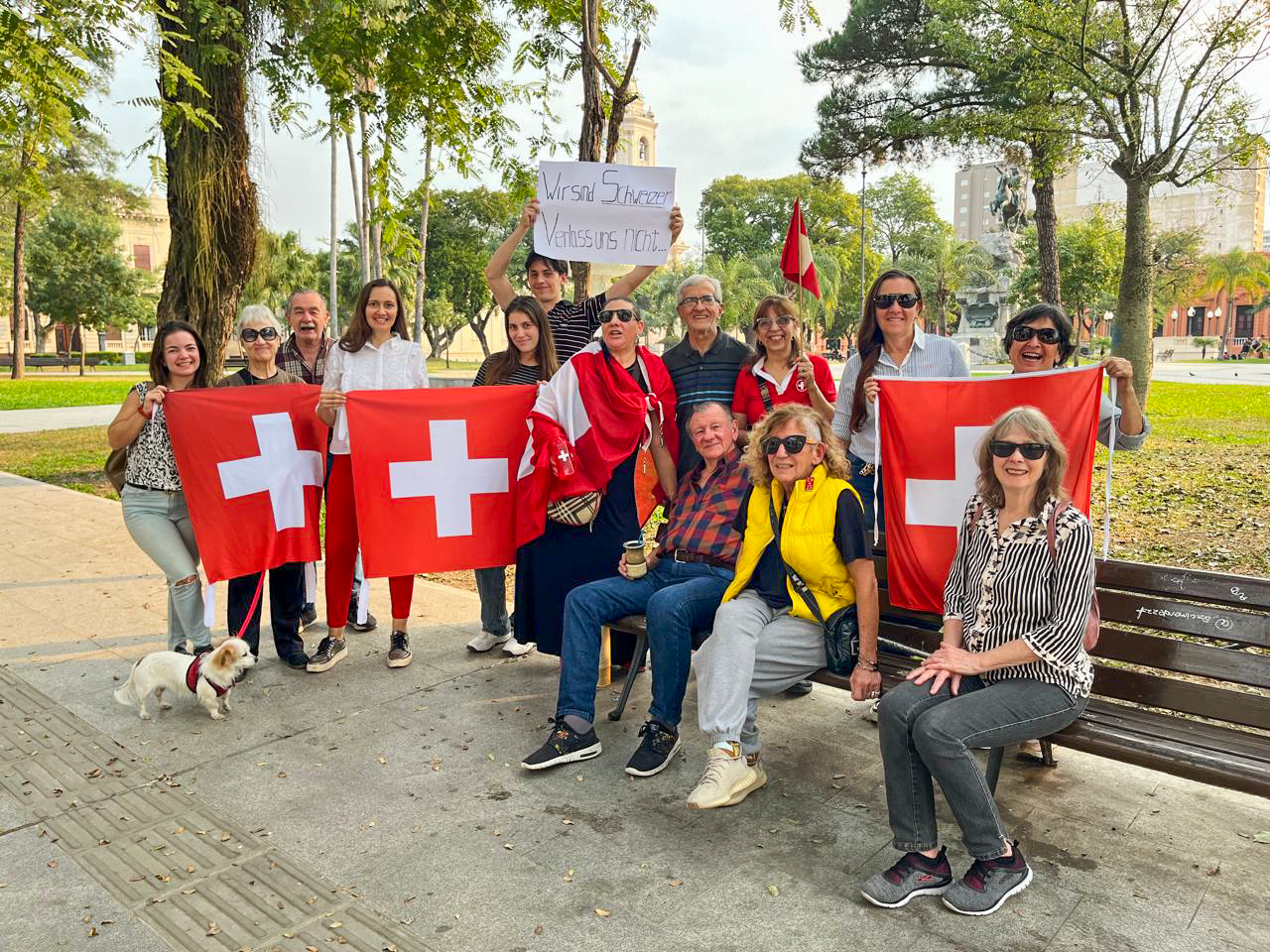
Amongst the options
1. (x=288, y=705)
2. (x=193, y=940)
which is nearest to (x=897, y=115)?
(x=288, y=705)

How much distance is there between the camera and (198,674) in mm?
4262

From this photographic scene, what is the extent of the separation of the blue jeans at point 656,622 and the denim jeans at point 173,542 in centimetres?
209

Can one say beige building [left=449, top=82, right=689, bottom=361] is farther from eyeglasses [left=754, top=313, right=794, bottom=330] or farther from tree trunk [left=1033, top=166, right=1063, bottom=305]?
eyeglasses [left=754, top=313, right=794, bottom=330]

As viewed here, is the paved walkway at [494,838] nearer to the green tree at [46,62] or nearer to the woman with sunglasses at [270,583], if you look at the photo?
the woman with sunglasses at [270,583]

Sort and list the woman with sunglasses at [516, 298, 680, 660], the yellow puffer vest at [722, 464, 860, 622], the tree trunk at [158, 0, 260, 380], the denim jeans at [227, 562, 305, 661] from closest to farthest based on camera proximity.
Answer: the yellow puffer vest at [722, 464, 860, 622], the woman with sunglasses at [516, 298, 680, 660], the denim jeans at [227, 562, 305, 661], the tree trunk at [158, 0, 260, 380]

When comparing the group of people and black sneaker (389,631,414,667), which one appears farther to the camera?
black sneaker (389,631,414,667)

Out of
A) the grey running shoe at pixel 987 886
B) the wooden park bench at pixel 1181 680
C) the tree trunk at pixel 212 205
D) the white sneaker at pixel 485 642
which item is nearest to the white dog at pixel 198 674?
the white sneaker at pixel 485 642

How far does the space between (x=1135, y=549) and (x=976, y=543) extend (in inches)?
175

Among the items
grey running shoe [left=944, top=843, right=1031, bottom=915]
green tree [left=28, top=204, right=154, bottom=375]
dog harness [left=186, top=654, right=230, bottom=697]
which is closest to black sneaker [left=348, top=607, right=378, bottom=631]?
dog harness [left=186, top=654, right=230, bottom=697]

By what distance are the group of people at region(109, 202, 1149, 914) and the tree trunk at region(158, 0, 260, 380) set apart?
172 inches

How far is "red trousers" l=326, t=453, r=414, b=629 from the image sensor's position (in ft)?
16.4

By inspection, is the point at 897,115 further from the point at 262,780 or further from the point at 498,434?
the point at 262,780

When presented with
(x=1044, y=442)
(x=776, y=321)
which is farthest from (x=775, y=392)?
(x=1044, y=442)

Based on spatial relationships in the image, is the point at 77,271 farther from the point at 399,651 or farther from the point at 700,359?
the point at 700,359
